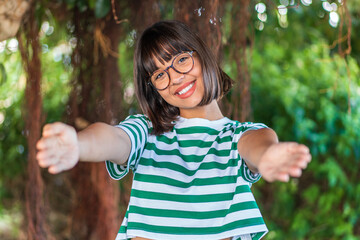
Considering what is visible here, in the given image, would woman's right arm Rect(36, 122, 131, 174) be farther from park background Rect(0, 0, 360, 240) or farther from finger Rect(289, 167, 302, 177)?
park background Rect(0, 0, 360, 240)

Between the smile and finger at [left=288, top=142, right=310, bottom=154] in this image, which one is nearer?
finger at [left=288, top=142, right=310, bottom=154]

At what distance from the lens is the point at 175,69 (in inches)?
36.0

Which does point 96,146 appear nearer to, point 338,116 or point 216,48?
point 216,48

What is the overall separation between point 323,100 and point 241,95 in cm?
107

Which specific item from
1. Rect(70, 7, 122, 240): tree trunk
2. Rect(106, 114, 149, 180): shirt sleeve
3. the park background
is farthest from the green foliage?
Rect(106, 114, 149, 180): shirt sleeve

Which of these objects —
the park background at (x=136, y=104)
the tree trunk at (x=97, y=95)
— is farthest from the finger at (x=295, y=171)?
the tree trunk at (x=97, y=95)

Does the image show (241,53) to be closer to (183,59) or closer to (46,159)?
(183,59)

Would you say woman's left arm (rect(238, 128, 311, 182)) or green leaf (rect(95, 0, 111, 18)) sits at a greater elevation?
green leaf (rect(95, 0, 111, 18))

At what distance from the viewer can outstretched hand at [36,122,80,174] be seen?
61 cm

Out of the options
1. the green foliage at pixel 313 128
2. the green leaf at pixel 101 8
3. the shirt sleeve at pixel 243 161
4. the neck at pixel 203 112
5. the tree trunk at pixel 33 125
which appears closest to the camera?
the shirt sleeve at pixel 243 161

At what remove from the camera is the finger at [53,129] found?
0.61m

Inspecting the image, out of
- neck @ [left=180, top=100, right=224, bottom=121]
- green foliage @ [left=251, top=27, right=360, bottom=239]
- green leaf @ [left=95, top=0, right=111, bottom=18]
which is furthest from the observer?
green foliage @ [left=251, top=27, right=360, bottom=239]

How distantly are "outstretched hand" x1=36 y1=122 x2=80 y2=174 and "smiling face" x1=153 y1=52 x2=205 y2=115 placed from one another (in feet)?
1.02

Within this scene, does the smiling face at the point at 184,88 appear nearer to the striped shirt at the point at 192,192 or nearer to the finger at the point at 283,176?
the striped shirt at the point at 192,192
